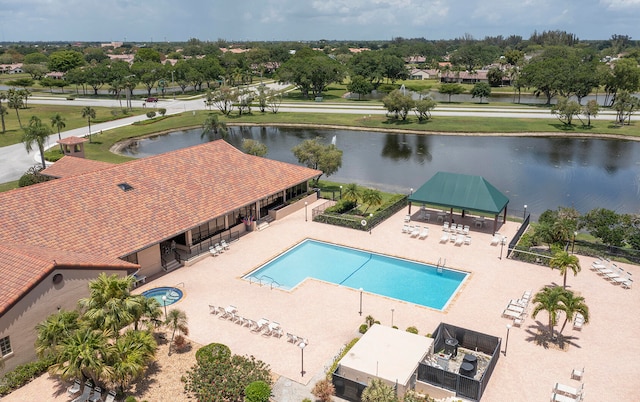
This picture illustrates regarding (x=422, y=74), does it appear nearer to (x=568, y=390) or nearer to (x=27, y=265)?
(x=568, y=390)

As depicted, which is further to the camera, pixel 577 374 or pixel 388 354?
pixel 388 354

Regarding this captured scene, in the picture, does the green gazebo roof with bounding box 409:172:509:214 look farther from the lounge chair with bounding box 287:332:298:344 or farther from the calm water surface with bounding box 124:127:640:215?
the lounge chair with bounding box 287:332:298:344

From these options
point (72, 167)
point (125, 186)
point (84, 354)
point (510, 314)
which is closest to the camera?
point (84, 354)

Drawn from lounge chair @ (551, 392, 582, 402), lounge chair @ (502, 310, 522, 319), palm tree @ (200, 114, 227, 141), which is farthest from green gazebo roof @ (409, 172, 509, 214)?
palm tree @ (200, 114, 227, 141)

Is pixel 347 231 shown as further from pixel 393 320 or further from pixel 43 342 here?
pixel 43 342

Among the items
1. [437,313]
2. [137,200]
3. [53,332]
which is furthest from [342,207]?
[53,332]

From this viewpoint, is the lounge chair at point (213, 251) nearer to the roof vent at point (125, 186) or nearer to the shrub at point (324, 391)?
the roof vent at point (125, 186)
